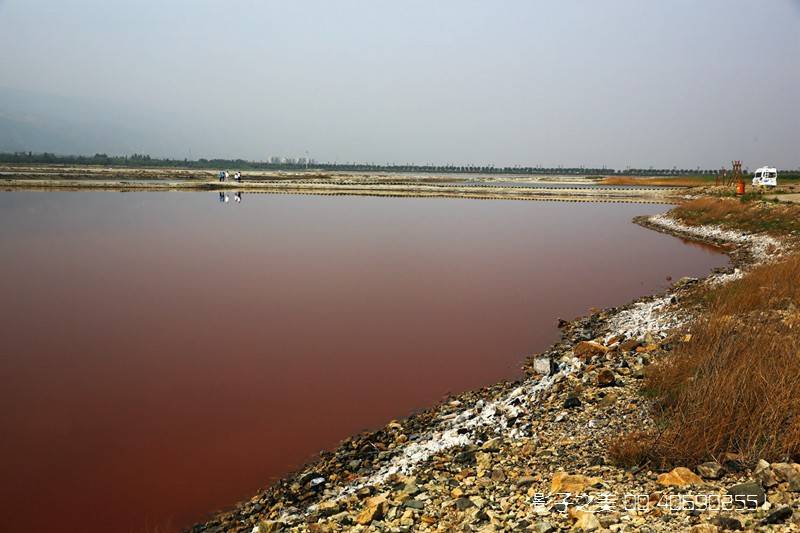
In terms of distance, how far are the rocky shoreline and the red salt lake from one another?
0.83 metres

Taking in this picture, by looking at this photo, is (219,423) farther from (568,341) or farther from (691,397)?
(568,341)

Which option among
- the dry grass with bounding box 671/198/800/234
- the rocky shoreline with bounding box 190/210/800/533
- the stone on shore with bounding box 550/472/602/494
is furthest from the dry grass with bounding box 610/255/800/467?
the dry grass with bounding box 671/198/800/234

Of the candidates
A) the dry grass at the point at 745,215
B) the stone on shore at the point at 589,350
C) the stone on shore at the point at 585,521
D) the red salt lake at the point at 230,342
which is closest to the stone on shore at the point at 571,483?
the stone on shore at the point at 585,521

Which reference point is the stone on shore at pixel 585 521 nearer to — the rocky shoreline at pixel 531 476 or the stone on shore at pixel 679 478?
the rocky shoreline at pixel 531 476

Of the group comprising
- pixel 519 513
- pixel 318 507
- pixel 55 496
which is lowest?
pixel 55 496

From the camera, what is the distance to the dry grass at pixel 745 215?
91.0 ft

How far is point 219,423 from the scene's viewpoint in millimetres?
8719

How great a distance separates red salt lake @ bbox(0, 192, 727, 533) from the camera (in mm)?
7461

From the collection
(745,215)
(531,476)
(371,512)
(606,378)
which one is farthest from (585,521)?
(745,215)

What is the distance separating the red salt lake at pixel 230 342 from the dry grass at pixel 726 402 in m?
4.21

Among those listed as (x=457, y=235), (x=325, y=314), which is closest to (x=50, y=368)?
(x=325, y=314)

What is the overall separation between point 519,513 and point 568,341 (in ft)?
26.8

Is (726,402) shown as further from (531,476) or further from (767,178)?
(767,178)

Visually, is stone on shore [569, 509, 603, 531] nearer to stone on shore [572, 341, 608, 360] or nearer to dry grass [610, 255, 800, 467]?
dry grass [610, 255, 800, 467]
